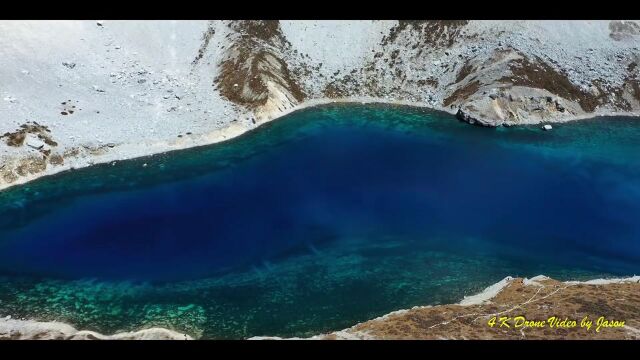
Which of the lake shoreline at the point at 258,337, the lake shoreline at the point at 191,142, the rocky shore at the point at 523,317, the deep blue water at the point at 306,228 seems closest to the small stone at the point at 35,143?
the lake shoreline at the point at 191,142

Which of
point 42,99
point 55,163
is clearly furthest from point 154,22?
point 55,163

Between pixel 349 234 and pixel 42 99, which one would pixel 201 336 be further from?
pixel 42 99

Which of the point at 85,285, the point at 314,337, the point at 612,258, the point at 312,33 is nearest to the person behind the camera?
the point at 314,337

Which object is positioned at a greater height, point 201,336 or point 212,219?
point 212,219

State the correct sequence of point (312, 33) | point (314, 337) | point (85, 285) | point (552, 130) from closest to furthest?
point (314, 337)
point (85, 285)
point (552, 130)
point (312, 33)

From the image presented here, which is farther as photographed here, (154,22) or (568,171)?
(154,22)

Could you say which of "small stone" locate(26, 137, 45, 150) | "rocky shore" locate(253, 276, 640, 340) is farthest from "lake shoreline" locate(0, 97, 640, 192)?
"rocky shore" locate(253, 276, 640, 340)
